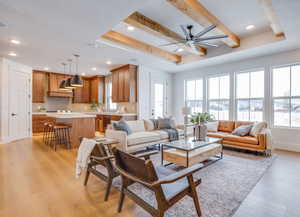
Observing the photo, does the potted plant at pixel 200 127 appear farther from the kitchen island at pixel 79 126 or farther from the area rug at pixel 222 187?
the kitchen island at pixel 79 126

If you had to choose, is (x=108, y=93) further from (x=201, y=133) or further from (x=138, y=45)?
(x=201, y=133)

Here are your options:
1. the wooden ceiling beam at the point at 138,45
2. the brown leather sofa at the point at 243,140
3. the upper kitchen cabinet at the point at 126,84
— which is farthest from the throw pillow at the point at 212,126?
the upper kitchen cabinet at the point at 126,84

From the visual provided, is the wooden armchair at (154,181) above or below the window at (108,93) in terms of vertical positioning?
below

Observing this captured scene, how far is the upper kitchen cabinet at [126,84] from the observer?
6117 mm

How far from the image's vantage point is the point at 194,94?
703 centimetres

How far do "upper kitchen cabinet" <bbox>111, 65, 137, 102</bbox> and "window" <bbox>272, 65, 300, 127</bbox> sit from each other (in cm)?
471

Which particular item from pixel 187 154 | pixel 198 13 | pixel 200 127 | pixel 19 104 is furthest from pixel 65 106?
pixel 198 13

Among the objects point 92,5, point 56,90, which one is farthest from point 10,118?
point 92,5

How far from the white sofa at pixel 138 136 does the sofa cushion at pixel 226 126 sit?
4.70 ft

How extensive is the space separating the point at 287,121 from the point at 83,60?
22.5ft

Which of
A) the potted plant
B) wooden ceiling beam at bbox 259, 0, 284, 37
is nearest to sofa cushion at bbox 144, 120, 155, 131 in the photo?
the potted plant

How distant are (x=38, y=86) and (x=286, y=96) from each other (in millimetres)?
9895

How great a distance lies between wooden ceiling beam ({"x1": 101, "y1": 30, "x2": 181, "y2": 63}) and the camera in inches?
161

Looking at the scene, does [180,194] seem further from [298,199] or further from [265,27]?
[265,27]
